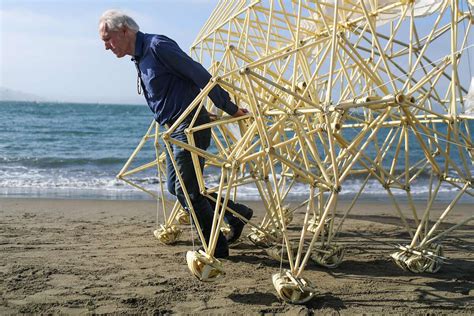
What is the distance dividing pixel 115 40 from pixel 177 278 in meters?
1.96

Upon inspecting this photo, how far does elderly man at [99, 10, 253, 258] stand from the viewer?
4121 mm

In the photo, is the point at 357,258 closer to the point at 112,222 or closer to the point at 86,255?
the point at 86,255

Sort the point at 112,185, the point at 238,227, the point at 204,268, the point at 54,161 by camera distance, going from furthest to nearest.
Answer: the point at 54,161
the point at 112,185
the point at 238,227
the point at 204,268

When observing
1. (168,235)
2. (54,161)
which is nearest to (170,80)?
(168,235)

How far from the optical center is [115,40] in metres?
4.23

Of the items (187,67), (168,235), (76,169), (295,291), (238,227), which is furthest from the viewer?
(76,169)

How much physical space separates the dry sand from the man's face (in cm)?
183

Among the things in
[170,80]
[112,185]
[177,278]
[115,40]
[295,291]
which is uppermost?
[115,40]

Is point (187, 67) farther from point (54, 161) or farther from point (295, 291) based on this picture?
point (54, 161)

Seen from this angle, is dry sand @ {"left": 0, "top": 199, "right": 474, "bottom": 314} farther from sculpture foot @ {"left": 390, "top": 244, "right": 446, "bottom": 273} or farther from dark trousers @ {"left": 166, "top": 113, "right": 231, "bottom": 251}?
dark trousers @ {"left": 166, "top": 113, "right": 231, "bottom": 251}

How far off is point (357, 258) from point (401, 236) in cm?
139

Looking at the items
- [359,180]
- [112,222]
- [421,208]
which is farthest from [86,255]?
[359,180]

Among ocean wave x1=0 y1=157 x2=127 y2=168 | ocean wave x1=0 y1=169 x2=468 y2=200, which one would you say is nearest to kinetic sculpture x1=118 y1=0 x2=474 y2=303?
ocean wave x1=0 y1=169 x2=468 y2=200

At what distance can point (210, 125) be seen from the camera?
4.02m
